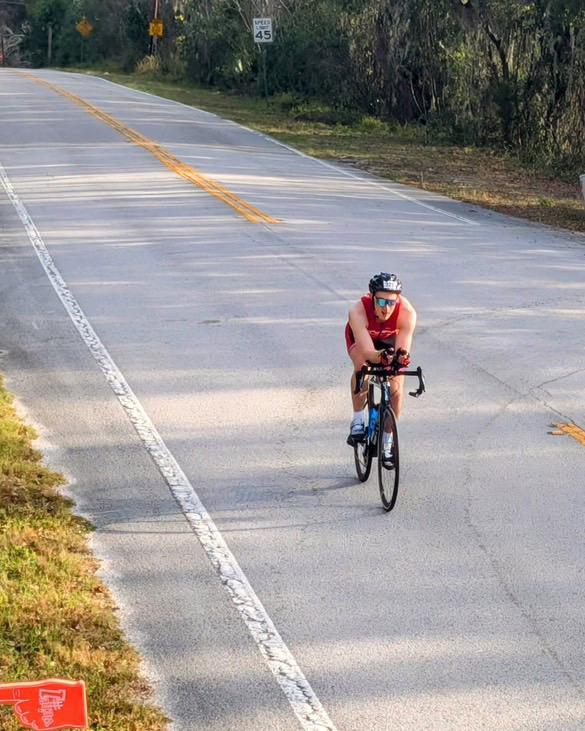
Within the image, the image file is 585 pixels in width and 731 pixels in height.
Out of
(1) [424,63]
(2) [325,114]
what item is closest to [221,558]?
(1) [424,63]

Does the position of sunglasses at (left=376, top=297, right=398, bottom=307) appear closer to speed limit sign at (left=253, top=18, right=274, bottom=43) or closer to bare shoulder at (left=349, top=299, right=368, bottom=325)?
bare shoulder at (left=349, top=299, right=368, bottom=325)

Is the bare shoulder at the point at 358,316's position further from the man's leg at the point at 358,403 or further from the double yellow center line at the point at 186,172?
the double yellow center line at the point at 186,172

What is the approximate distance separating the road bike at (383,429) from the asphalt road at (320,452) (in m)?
0.19

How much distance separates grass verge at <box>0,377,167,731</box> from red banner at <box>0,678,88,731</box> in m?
1.68

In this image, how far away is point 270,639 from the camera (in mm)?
6855

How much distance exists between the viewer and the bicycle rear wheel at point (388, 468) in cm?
877

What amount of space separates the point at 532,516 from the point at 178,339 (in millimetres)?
5794

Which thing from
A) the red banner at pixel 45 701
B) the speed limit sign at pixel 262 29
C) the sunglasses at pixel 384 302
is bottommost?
the red banner at pixel 45 701

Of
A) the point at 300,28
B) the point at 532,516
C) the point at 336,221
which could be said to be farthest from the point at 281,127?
the point at 532,516

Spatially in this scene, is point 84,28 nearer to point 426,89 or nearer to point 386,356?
point 426,89

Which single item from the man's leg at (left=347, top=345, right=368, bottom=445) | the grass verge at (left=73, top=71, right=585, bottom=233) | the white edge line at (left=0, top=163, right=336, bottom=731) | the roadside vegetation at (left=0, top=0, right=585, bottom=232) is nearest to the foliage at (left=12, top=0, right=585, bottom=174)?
the roadside vegetation at (left=0, top=0, right=585, bottom=232)

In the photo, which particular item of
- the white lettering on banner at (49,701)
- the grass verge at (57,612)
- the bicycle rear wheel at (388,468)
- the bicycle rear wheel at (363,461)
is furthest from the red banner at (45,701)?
the bicycle rear wheel at (363,461)

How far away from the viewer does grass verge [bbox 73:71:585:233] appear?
25281mm

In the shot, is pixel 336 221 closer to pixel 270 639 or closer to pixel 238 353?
pixel 238 353
